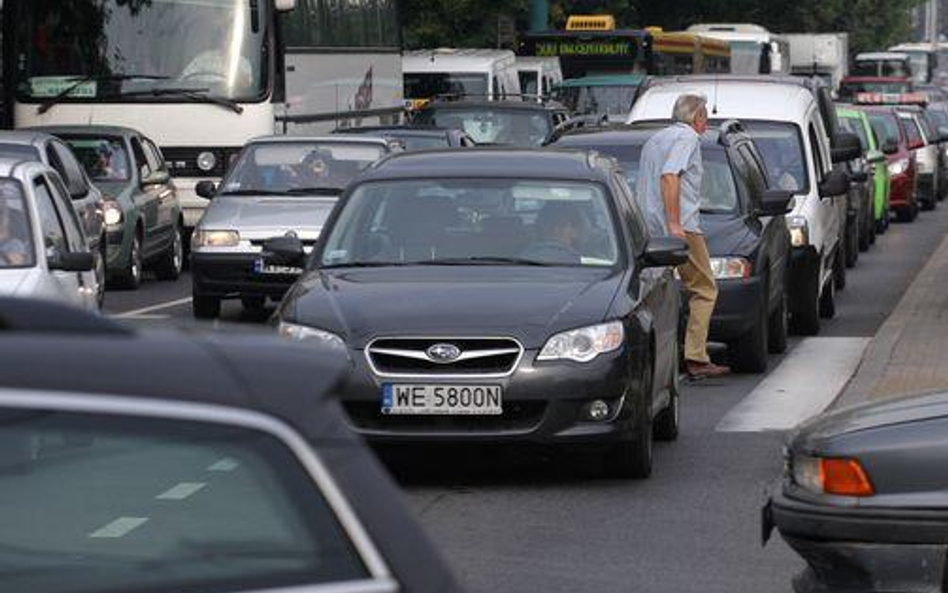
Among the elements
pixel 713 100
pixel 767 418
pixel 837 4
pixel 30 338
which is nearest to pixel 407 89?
pixel 713 100

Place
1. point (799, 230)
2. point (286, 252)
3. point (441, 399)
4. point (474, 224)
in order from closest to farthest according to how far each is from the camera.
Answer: point (441, 399) → point (474, 224) → point (286, 252) → point (799, 230)

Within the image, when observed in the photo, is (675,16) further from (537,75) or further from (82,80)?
(82,80)

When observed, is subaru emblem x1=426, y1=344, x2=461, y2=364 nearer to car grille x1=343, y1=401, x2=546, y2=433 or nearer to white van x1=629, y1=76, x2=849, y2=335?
car grille x1=343, y1=401, x2=546, y2=433

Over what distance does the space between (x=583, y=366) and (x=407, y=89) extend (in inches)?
1361

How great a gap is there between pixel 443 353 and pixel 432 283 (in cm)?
69

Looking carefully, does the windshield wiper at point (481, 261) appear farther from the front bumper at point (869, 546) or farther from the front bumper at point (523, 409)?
the front bumper at point (869, 546)

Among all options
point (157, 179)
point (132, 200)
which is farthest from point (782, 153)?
point (157, 179)

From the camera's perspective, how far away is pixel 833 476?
7684 mm

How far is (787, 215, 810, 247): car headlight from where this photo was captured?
20156mm

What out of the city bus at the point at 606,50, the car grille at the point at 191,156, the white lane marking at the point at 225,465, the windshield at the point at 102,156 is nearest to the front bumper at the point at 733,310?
the windshield at the point at 102,156

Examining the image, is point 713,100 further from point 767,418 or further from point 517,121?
point 517,121

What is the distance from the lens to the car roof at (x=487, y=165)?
12961 millimetres

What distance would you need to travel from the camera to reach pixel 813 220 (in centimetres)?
2055

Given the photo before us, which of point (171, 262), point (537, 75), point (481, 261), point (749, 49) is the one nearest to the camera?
point (481, 261)
